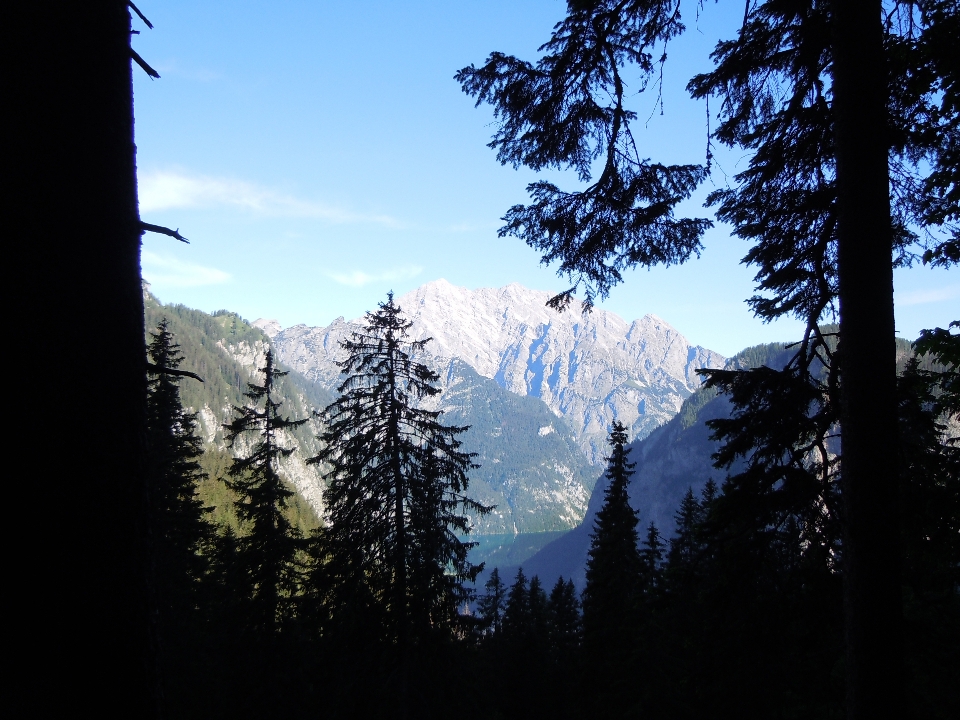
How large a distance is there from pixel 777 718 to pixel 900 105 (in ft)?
60.2

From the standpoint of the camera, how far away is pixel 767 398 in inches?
238

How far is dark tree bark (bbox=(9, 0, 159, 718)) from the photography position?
228 centimetres

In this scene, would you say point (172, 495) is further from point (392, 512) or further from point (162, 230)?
point (162, 230)

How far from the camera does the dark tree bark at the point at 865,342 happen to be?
437cm

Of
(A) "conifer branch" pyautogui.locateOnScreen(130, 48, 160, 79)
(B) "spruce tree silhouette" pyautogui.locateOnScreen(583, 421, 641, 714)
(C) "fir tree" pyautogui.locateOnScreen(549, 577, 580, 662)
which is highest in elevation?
(A) "conifer branch" pyautogui.locateOnScreen(130, 48, 160, 79)

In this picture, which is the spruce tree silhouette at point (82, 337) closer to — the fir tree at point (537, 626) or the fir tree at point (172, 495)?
the fir tree at point (172, 495)

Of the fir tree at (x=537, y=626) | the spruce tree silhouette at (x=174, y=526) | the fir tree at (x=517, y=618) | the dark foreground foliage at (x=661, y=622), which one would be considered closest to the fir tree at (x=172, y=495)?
the spruce tree silhouette at (x=174, y=526)

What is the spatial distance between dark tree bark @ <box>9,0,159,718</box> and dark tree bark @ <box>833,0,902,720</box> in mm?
4634

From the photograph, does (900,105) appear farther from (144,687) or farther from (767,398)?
(144,687)

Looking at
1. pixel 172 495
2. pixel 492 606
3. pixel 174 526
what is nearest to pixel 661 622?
pixel 174 526

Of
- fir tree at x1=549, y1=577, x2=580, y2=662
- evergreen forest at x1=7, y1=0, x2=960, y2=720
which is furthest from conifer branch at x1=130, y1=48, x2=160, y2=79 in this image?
fir tree at x1=549, y1=577, x2=580, y2=662

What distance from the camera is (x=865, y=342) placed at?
178 inches

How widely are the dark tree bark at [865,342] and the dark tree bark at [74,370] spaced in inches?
182

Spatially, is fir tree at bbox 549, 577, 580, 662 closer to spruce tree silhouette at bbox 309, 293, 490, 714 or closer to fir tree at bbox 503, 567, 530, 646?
fir tree at bbox 503, 567, 530, 646
